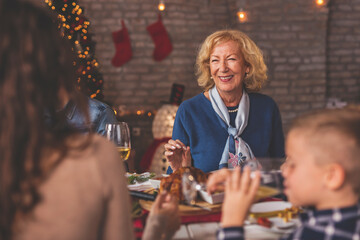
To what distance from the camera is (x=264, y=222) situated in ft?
3.52

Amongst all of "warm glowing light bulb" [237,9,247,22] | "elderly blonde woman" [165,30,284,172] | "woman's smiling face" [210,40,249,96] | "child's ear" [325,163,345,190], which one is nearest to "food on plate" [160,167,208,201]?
"child's ear" [325,163,345,190]

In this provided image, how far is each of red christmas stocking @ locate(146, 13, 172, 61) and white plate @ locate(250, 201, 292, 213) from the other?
12.7ft

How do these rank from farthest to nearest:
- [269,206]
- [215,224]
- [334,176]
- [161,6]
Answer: [161,6]
[269,206]
[215,224]
[334,176]

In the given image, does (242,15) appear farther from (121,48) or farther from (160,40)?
(121,48)

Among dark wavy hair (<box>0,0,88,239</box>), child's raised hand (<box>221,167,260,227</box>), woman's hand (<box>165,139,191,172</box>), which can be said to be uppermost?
dark wavy hair (<box>0,0,88,239</box>)

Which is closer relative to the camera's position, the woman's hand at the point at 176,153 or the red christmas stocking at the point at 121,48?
the woman's hand at the point at 176,153

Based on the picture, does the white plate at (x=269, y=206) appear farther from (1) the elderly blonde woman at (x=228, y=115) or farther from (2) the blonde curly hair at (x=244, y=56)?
(2) the blonde curly hair at (x=244, y=56)

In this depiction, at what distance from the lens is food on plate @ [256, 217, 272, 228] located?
1.06 meters

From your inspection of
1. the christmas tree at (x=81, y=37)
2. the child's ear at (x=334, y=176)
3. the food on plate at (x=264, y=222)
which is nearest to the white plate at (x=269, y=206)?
the food on plate at (x=264, y=222)

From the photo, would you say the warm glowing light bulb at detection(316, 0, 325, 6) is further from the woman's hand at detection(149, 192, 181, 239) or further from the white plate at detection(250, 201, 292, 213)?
the woman's hand at detection(149, 192, 181, 239)

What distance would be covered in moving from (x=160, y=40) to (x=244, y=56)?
2.84m

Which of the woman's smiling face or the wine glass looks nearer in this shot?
the wine glass

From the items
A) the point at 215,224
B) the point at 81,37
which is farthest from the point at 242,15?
the point at 215,224

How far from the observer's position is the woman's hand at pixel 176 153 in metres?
1.69
